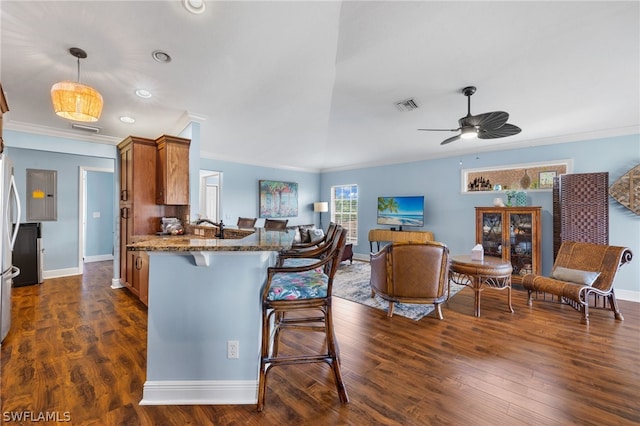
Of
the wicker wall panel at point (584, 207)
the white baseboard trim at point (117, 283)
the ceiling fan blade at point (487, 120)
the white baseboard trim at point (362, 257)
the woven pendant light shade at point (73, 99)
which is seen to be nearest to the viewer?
the woven pendant light shade at point (73, 99)

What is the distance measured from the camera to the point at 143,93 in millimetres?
2881

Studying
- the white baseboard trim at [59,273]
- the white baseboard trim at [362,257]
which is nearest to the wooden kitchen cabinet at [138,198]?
the white baseboard trim at [59,273]

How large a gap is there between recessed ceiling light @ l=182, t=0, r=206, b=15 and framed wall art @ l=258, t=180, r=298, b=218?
4933mm

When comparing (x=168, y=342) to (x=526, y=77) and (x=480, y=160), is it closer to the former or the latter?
(x=526, y=77)

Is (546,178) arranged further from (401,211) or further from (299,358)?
(299,358)

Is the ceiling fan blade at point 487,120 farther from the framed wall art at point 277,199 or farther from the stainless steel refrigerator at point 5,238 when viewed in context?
the framed wall art at point 277,199

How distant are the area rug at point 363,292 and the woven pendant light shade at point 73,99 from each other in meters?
3.46

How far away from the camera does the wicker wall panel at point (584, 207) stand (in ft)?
12.3

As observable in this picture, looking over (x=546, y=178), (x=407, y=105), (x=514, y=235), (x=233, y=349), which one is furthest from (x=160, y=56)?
(x=546, y=178)

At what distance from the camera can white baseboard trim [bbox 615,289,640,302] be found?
3824mm

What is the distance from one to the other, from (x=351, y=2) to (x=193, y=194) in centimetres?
295

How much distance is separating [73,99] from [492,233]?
18.5ft

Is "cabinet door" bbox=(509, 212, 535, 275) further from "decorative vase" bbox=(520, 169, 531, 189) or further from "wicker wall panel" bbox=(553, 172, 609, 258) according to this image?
"decorative vase" bbox=(520, 169, 531, 189)

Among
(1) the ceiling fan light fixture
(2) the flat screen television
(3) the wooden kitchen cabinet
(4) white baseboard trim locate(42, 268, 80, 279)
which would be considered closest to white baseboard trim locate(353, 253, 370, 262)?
(2) the flat screen television
